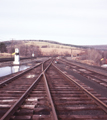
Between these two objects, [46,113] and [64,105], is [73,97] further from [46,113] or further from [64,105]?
[46,113]

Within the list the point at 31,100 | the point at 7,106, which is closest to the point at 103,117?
the point at 31,100

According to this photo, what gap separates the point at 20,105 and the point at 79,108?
6.77ft

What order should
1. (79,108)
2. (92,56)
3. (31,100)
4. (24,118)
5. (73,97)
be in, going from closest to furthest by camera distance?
(24,118) < (79,108) < (31,100) < (73,97) < (92,56)

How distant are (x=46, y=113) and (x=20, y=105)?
107cm

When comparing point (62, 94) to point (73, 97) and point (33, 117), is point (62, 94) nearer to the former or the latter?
point (73, 97)

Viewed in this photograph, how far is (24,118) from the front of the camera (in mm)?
3900

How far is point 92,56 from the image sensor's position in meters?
69.8

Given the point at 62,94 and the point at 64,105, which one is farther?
the point at 62,94

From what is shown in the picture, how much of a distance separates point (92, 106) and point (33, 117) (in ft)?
7.13

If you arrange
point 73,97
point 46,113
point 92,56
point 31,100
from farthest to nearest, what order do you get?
point 92,56, point 73,97, point 31,100, point 46,113

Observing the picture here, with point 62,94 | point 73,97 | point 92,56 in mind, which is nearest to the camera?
point 73,97

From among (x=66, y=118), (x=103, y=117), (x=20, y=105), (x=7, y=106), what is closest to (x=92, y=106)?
(x=103, y=117)

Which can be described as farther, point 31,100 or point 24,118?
point 31,100

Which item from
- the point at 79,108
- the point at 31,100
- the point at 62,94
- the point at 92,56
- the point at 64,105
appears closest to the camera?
the point at 79,108
